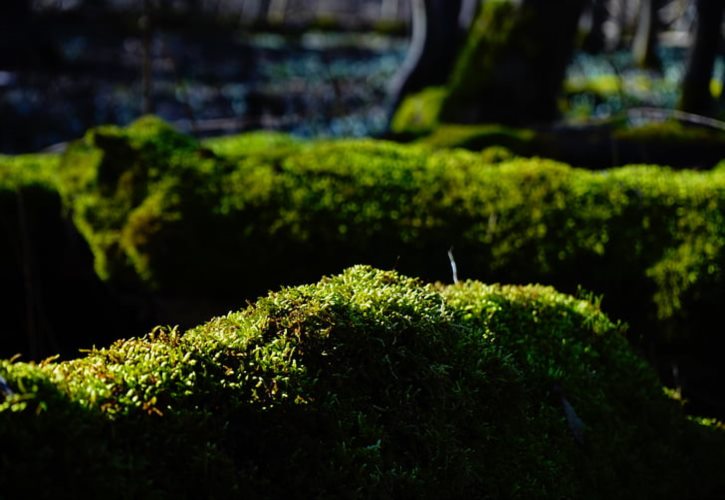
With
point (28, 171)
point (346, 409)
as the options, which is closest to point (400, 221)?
point (346, 409)

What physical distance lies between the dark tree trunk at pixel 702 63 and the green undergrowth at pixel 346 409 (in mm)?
8054

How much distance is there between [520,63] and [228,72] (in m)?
15.1

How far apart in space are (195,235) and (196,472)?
377 centimetres

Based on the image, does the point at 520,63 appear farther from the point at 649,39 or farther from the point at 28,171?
the point at 649,39

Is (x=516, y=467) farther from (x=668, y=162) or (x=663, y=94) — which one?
(x=663, y=94)

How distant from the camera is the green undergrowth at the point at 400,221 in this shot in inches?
182

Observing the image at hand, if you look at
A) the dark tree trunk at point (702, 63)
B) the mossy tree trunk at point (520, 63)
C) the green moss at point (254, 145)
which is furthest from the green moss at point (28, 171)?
the dark tree trunk at point (702, 63)

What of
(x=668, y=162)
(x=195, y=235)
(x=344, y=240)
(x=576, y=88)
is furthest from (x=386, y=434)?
(x=576, y=88)

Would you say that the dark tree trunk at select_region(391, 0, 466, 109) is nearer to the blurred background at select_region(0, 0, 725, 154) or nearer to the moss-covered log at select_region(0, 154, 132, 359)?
the blurred background at select_region(0, 0, 725, 154)

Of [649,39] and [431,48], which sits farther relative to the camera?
[649,39]

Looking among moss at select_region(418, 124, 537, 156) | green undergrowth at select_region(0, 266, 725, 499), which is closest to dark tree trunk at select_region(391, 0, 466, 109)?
moss at select_region(418, 124, 537, 156)

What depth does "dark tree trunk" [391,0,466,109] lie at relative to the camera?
13023mm

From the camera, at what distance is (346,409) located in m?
2.09

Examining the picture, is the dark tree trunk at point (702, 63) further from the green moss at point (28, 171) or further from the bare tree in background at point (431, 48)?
the green moss at point (28, 171)
